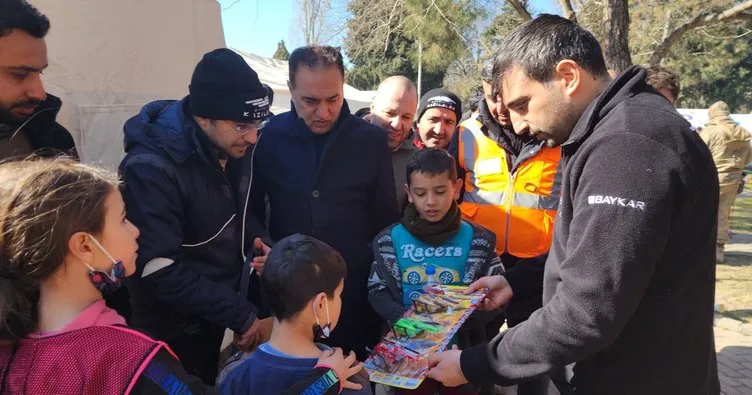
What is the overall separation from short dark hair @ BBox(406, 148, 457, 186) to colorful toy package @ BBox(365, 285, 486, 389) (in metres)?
0.63

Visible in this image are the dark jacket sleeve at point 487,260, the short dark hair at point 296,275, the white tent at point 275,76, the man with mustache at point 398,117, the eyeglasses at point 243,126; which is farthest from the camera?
the white tent at point 275,76

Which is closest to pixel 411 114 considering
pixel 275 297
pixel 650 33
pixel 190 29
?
pixel 190 29

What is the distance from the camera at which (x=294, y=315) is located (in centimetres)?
188

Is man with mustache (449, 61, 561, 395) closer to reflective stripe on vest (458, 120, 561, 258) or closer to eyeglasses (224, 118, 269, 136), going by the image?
reflective stripe on vest (458, 120, 561, 258)

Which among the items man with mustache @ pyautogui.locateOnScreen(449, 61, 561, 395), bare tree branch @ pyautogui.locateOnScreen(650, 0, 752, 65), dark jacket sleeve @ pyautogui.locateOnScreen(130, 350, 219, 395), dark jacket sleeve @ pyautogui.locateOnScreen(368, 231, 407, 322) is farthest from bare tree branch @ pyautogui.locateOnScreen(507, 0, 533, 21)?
dark jacket sleeve @ pyautogui.locateOnScreen(130, 350, 219, 395)

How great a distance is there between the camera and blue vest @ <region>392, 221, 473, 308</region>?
268cm

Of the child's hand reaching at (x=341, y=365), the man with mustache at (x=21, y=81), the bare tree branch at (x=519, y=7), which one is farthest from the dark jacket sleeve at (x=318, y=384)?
the bare tree branch at (x=519, y=7)

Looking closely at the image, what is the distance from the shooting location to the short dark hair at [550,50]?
164 centimetres

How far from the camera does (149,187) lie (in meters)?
2.13

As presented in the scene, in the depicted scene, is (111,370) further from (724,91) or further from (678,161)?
(724,91)

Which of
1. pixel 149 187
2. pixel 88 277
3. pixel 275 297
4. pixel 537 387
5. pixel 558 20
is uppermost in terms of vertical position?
pixel 558 20

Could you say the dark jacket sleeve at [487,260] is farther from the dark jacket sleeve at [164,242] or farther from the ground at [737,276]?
the ground at [737,276]

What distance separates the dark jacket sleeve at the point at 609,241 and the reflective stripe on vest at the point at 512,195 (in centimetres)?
140

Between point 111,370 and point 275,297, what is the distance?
2.26 ft
